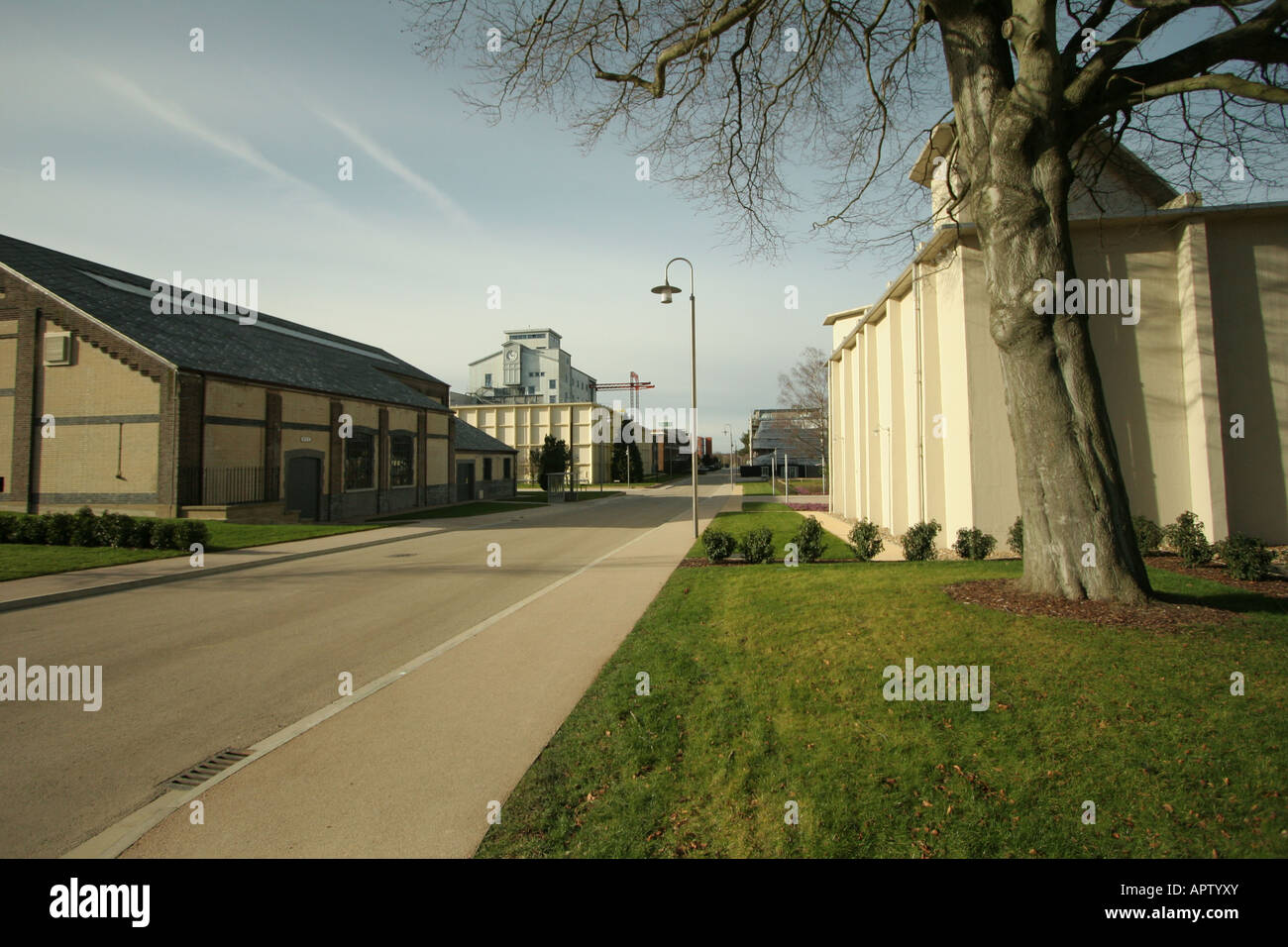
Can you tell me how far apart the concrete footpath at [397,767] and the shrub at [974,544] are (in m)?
8.28

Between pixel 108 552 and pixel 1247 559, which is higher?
pixel 1247 559

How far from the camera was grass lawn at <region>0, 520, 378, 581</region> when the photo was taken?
12562 mm

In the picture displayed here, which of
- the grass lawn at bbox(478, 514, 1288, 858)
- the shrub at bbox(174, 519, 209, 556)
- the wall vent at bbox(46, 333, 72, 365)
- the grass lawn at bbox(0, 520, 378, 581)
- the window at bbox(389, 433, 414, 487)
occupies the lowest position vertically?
the grass lawn at bbox(478, 514, 1288, 858)

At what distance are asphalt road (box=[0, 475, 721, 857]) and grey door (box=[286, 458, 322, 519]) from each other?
11.7 m

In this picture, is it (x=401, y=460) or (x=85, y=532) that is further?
(x=401, y=460)

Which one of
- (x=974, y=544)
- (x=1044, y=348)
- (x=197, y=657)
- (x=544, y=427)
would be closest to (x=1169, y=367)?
(x=974, y=544)

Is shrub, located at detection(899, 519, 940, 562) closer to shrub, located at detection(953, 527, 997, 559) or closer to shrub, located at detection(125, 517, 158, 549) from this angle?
shrub, located at detection(953, 527, 997, 559)

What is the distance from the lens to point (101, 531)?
51.4 ft

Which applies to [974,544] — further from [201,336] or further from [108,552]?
[201,336]

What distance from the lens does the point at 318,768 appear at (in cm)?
427

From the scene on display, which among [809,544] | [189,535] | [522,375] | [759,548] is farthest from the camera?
[522,375]

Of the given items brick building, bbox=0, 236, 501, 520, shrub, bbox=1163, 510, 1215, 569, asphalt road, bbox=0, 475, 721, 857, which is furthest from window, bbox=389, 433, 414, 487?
shrub, bbox=1163, 510, 1215, 569

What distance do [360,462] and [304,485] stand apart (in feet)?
12.0

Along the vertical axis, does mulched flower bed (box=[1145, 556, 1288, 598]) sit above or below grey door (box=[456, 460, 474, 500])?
below
